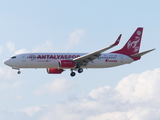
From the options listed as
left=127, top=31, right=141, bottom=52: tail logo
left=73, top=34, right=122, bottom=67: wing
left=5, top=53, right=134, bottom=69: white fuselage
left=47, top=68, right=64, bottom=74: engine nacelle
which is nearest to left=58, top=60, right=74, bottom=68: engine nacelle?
left=73, top=34, right=122, bottom=67: wing

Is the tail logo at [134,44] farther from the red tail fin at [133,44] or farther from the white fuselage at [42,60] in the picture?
the white fuselage at [42,60]

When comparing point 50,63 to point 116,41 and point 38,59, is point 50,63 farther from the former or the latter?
point 116,41

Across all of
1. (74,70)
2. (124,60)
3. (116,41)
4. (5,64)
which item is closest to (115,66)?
(124,60)

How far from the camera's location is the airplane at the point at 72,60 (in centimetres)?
9106

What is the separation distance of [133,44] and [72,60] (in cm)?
1726

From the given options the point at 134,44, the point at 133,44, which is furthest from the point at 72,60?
the point at 134,44

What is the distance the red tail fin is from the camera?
100812mm

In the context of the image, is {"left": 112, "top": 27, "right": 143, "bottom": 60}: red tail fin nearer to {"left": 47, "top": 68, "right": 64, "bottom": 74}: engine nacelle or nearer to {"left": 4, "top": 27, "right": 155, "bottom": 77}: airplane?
{"left": 4, "top": 27, "right": 155, "bottom": 77}: airplane

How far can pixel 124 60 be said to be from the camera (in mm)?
98125

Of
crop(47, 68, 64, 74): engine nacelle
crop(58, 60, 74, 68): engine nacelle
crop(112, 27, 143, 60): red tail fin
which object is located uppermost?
crop(112, 27, 143, 60): red tail fin

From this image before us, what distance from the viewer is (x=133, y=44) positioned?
10294cm

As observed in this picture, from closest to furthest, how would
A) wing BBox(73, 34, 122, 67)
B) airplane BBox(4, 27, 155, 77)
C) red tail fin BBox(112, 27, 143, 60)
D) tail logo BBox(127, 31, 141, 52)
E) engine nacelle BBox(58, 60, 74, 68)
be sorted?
wing BBox(73, 34, 122, 67)
engine nacelle BBox(58, 60, 74, 68)
airplane BBox(4, 27, 155, 77)
red tail fin BBox(112, 27, 143, 60)
tail logo BBox(127, 31, 141, 52)

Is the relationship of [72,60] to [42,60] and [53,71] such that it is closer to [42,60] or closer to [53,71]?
[42,60]

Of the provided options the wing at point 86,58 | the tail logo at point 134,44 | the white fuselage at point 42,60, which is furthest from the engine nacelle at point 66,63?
the tail logo at point 134,44
